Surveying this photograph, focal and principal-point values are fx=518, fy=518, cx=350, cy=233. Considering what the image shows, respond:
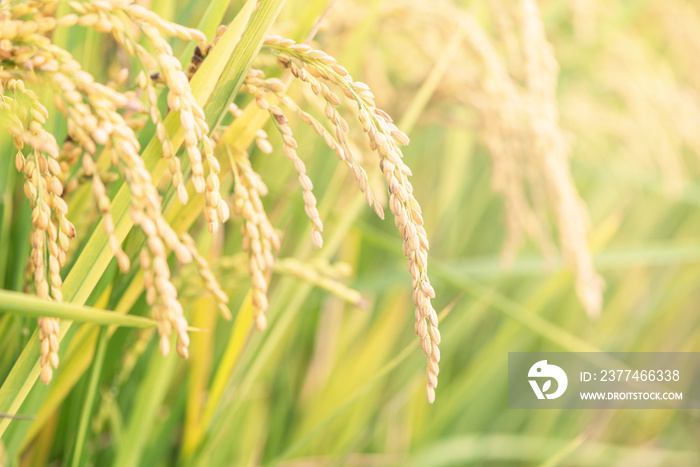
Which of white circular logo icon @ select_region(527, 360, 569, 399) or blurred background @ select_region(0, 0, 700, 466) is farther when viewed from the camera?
white circular logo icon @ select_region(527, 360, 569, 399)

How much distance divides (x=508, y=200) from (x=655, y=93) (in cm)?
60

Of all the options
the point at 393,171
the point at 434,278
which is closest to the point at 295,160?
the point at 393,171

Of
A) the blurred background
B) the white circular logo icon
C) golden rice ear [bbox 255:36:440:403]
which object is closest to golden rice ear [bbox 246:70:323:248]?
golden rice ear [bbox 255:36:440:403]

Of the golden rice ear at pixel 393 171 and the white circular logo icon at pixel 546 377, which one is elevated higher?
the golden rice ear at pixel 393 171

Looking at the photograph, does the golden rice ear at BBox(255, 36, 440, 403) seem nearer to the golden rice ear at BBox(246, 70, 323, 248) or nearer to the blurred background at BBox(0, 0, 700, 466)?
the golden rice ear at BBox(246, 70, 323, 248)

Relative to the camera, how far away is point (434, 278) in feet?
4.25

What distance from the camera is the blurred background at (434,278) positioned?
75cm

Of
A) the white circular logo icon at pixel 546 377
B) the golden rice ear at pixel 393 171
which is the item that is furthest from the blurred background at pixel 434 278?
the golden rice ear at pixel 393 171

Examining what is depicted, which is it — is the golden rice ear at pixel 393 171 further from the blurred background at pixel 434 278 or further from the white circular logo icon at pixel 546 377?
the white circular logo icon at pixel 546 377

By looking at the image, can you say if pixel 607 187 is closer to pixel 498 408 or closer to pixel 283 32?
pixel 498 408

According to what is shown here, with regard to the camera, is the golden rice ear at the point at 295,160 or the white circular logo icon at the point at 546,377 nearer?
the golden rice ear at the point at 295,160

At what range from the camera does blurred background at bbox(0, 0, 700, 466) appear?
0.75 meters

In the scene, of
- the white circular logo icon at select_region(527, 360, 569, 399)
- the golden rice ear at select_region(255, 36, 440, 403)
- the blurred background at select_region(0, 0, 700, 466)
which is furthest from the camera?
the white circular logo icon at select_region(527, 360, 569, 399)

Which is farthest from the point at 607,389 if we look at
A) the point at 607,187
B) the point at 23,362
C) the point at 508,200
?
the point at 23,362
